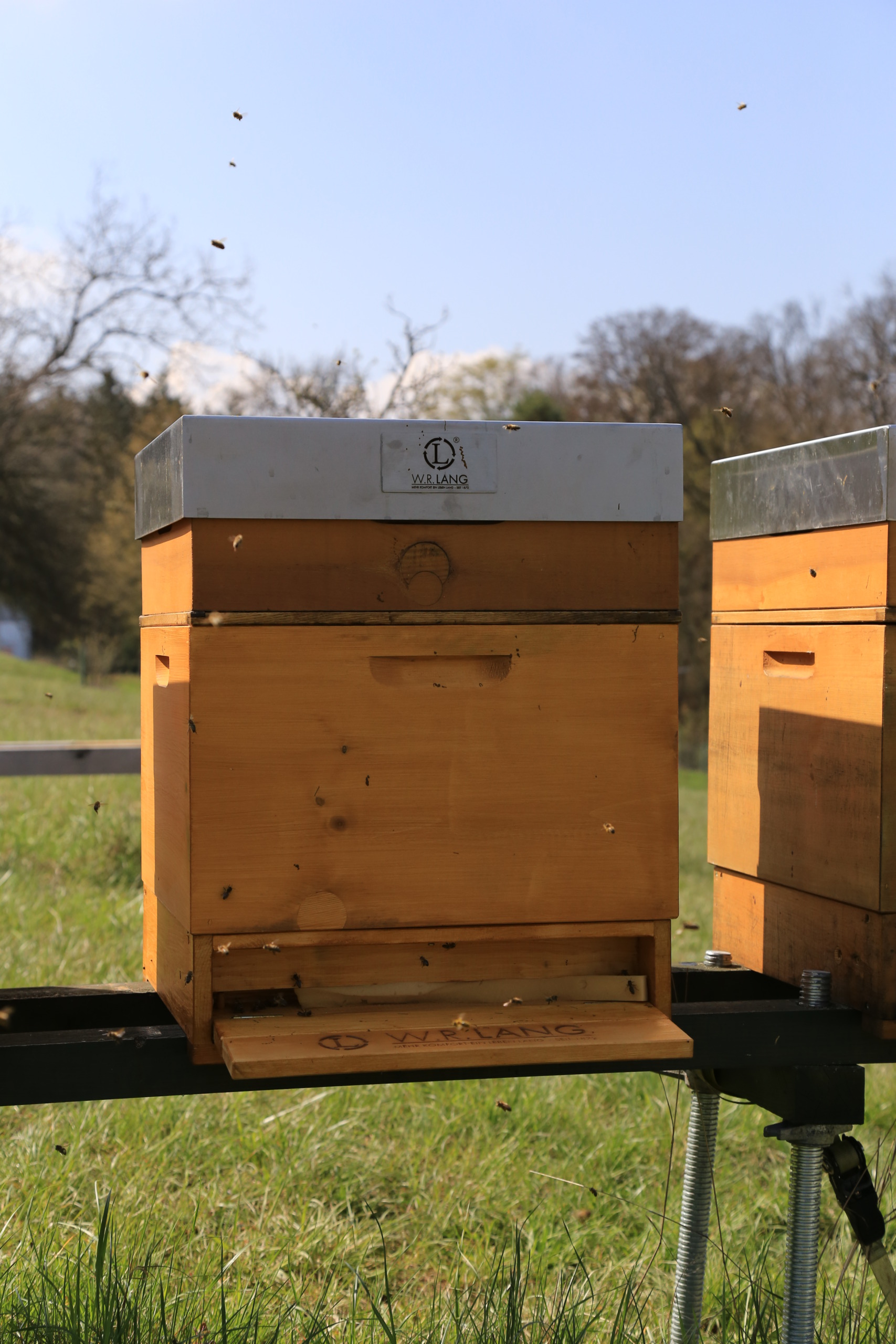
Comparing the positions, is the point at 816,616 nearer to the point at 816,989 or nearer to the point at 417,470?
the point at 816,989

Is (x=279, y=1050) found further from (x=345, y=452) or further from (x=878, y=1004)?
(x=878, y=1004)

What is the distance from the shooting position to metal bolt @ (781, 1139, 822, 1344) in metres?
1.75

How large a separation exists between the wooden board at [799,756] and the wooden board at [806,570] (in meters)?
0.05

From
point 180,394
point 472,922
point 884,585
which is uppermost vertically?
point 180,394

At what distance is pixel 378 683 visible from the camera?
159 cm

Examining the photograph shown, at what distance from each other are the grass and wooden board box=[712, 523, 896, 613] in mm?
1104

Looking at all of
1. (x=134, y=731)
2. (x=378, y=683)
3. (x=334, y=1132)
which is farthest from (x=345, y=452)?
(x=134, y=731)

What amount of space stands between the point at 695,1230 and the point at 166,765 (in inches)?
52.5

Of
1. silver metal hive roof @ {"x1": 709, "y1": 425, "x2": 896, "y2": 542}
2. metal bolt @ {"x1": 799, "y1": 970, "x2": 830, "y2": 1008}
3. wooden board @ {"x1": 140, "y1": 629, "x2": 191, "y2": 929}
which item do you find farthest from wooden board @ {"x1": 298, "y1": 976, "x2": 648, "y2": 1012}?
silver metal hive roof @ {"x1": 709, "y1": 425, "x2": 896, "y2": 542}

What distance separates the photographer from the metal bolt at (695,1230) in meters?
2.16

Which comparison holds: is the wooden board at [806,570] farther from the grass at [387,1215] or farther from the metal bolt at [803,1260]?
the grass at [387,1215]

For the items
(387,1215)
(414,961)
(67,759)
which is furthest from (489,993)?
(67,759)

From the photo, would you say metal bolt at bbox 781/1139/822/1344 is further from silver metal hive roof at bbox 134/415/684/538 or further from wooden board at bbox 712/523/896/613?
silver metal hive roof at bbox 134/415/684/538

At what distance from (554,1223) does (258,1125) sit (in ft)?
2.95
